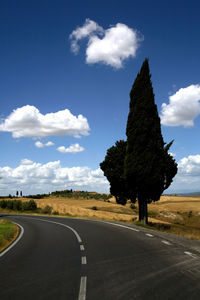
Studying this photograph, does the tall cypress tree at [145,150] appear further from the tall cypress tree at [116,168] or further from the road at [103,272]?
the road at [103,272]

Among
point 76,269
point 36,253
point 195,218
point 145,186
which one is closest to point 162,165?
point 145,186

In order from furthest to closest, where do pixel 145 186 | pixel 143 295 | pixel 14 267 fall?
pixel 145 186 < pixel 14 267 < pixel 143 295

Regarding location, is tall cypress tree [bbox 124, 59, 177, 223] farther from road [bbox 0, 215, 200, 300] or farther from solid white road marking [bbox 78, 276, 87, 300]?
solid white road marking [bbox 78, 276, 87, 300]

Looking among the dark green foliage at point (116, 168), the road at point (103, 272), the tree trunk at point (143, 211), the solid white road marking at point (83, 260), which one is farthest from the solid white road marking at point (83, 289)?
the dark green foliage at point (116, 168)

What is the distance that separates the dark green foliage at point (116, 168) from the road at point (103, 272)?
48.8 feet

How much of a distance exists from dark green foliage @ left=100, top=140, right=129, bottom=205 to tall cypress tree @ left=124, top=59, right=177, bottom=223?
95.9 inches

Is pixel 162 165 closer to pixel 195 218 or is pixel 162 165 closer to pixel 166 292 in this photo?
pixel 166 292

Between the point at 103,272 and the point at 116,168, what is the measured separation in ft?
63.0

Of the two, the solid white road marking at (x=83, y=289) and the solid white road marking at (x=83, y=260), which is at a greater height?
the solid white road marking at (x=83, y=289)

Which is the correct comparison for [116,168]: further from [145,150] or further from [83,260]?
[83,260]

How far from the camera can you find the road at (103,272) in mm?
5660

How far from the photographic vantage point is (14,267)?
8.28 metres

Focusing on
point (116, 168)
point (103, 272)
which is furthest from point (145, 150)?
point (103, 272)

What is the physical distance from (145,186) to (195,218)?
23785mm
